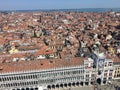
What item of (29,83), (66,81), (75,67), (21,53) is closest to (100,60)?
(75,67)

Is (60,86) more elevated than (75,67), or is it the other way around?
(75,67)

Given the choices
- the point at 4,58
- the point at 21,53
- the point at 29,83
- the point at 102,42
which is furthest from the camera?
the point at 102,42

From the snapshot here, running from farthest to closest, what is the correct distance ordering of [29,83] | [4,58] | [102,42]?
[102,42] → [4,58] → [29,83]

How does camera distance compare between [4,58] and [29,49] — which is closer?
[4,58]

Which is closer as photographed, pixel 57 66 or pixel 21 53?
pixel 57 66

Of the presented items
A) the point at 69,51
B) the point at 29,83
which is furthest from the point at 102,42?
the point at 29,83

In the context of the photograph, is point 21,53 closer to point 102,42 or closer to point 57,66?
point 57,66

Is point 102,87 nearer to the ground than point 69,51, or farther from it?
nearer to the ground

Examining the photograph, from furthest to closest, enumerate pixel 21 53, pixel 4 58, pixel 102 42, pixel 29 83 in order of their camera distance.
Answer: pixel 102 42, pixel 21 53, pixel 4 58, pixel 29 83

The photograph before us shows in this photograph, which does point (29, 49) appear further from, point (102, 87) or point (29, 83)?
point (102, 87)
